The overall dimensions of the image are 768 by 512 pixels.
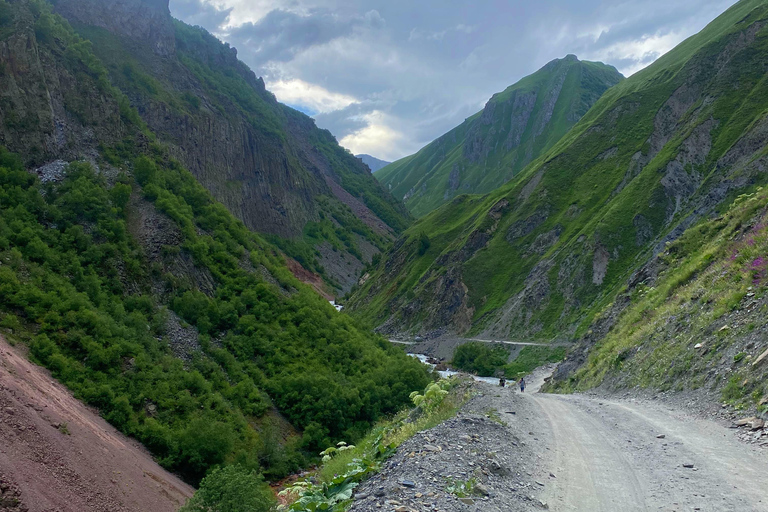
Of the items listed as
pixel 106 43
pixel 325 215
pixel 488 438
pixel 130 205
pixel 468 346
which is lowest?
pixel 468 346

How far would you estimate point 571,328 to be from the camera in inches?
3095

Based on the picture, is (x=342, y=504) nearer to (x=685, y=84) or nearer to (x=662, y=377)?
(x=662, y=377)

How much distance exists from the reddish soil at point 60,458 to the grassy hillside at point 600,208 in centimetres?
6284

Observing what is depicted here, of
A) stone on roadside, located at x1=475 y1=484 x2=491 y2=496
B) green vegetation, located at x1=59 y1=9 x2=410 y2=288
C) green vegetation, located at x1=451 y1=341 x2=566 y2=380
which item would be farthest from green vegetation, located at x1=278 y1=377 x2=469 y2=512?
green vegetation, located at x1=59 y1=9 x2=410 y2=288

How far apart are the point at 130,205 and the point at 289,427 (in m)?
29.4

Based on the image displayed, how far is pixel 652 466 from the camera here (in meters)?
11.5

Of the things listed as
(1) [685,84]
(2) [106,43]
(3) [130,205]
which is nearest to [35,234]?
(3) [130,205]

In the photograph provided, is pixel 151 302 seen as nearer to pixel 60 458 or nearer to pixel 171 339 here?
pixel 171 339

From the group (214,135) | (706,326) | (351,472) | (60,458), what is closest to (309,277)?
(214,135)

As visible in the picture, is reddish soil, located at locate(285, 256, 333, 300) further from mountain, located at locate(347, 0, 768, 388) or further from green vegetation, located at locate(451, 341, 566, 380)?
green vegetation, located at locate(451, 341, 566, 380)

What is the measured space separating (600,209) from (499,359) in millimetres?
40421

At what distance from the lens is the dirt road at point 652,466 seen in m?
9.28

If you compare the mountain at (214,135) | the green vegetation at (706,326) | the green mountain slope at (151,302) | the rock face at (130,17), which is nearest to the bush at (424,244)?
the mountain at (214,135)

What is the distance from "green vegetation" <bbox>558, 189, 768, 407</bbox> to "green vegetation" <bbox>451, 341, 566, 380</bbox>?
117 ft
